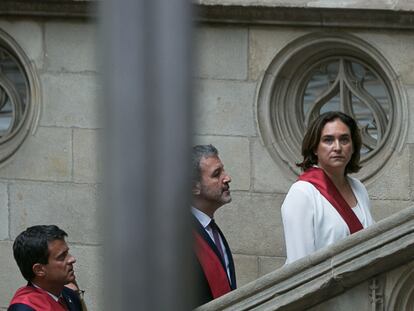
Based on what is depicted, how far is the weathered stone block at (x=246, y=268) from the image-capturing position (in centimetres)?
874

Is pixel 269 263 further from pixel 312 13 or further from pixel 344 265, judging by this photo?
pixel 344 265

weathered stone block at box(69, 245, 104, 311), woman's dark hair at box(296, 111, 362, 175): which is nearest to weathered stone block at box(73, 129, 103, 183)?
weathered stone block at box(69, 245, 104, 311)

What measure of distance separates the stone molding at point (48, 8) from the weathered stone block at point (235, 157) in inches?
47.4

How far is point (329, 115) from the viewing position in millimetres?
6012

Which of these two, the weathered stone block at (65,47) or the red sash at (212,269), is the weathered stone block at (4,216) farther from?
the red sash at (212,269)

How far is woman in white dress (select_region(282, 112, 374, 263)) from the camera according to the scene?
5.80m

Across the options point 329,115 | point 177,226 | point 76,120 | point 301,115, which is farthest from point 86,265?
point 177,226

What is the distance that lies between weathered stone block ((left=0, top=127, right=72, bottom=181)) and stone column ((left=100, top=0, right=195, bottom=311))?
7917 mm

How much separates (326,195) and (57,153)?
3.59 m

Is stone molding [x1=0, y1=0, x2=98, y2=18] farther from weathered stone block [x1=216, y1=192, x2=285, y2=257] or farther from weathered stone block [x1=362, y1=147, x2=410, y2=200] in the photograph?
weathered stone block [x1=362, y1=147, x2=410, y2=200]

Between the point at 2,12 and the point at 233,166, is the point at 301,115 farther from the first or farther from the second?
the point at 2,12

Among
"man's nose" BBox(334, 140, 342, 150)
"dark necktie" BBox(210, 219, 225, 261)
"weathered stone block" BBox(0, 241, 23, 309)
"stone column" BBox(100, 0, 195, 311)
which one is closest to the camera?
"stone column" BBox(100, 0, 195, 311)

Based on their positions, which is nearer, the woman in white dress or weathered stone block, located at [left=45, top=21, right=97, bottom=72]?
the woman in white dress

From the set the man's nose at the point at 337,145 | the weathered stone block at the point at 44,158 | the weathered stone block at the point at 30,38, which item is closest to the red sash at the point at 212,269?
the man's nose at the point at 337,145
